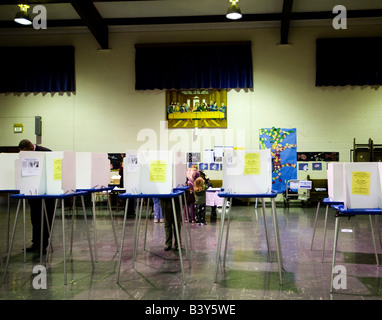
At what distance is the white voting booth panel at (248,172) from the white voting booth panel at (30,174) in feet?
6.12

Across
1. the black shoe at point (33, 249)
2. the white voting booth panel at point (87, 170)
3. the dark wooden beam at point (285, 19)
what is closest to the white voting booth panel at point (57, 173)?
the white voting booth panel at point (87, 170)

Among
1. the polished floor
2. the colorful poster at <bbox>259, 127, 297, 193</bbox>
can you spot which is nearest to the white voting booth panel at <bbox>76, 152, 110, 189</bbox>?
the polished floor

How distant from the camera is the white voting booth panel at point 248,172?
356cm

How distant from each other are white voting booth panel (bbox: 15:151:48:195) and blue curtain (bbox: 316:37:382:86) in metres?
8.76

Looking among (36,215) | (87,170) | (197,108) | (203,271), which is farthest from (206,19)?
(203,271)

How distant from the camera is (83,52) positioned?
11.2m

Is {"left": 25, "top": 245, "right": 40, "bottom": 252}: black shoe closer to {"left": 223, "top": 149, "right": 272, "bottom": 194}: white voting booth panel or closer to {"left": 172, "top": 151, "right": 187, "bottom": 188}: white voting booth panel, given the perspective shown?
{"left": 172, "top": 151, "right": 187, "bottom": 188}: white voting booth panel

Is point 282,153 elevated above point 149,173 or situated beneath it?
elevated above

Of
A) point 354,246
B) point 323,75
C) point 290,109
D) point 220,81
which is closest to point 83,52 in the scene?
point 220,81

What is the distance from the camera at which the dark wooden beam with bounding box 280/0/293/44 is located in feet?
30.2

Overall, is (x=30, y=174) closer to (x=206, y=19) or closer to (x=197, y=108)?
(x=197, y=108)

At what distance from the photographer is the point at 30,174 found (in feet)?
12.3

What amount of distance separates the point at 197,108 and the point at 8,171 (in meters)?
6.88

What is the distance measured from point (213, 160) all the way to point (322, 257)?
6653 mm
